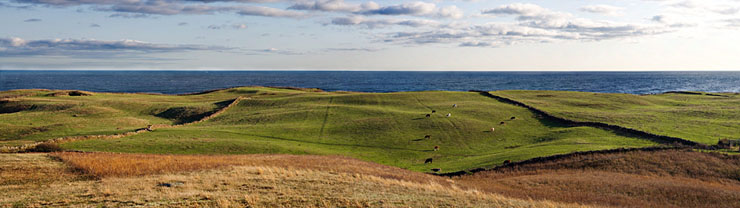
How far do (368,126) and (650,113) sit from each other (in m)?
42.8

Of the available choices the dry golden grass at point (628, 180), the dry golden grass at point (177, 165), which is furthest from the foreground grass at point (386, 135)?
the dry golden grass at point (177, 165)

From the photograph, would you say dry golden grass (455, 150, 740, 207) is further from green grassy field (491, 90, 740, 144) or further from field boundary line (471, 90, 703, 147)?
green grassy field (491, 90, 740, 144)

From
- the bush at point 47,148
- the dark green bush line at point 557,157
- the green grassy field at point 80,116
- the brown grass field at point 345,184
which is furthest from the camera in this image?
the green grassy field at point 80,116

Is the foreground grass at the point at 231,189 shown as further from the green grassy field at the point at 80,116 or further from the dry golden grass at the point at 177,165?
the green grassy field at the point at 80,116

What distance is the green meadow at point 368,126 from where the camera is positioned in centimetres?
4666

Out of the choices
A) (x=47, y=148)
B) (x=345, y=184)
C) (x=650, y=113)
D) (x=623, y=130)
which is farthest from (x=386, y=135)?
(x=650, y=113)

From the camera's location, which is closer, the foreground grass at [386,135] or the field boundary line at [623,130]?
the foreground grass at [386,135]

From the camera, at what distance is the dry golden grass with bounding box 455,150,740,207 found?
27.0 meters

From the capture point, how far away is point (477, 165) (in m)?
40.6

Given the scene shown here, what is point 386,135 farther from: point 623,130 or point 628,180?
point 628,180

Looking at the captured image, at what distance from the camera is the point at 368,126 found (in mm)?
60531

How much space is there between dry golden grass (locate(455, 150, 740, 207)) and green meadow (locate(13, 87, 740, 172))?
4.55 meters

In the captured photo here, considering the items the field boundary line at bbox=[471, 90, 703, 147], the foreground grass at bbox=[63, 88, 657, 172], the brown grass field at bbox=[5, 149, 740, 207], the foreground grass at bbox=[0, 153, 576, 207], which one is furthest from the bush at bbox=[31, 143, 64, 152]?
the field boundary line at bbox=[471, 90, 703, 147]

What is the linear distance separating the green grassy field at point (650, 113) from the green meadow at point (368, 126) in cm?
23
